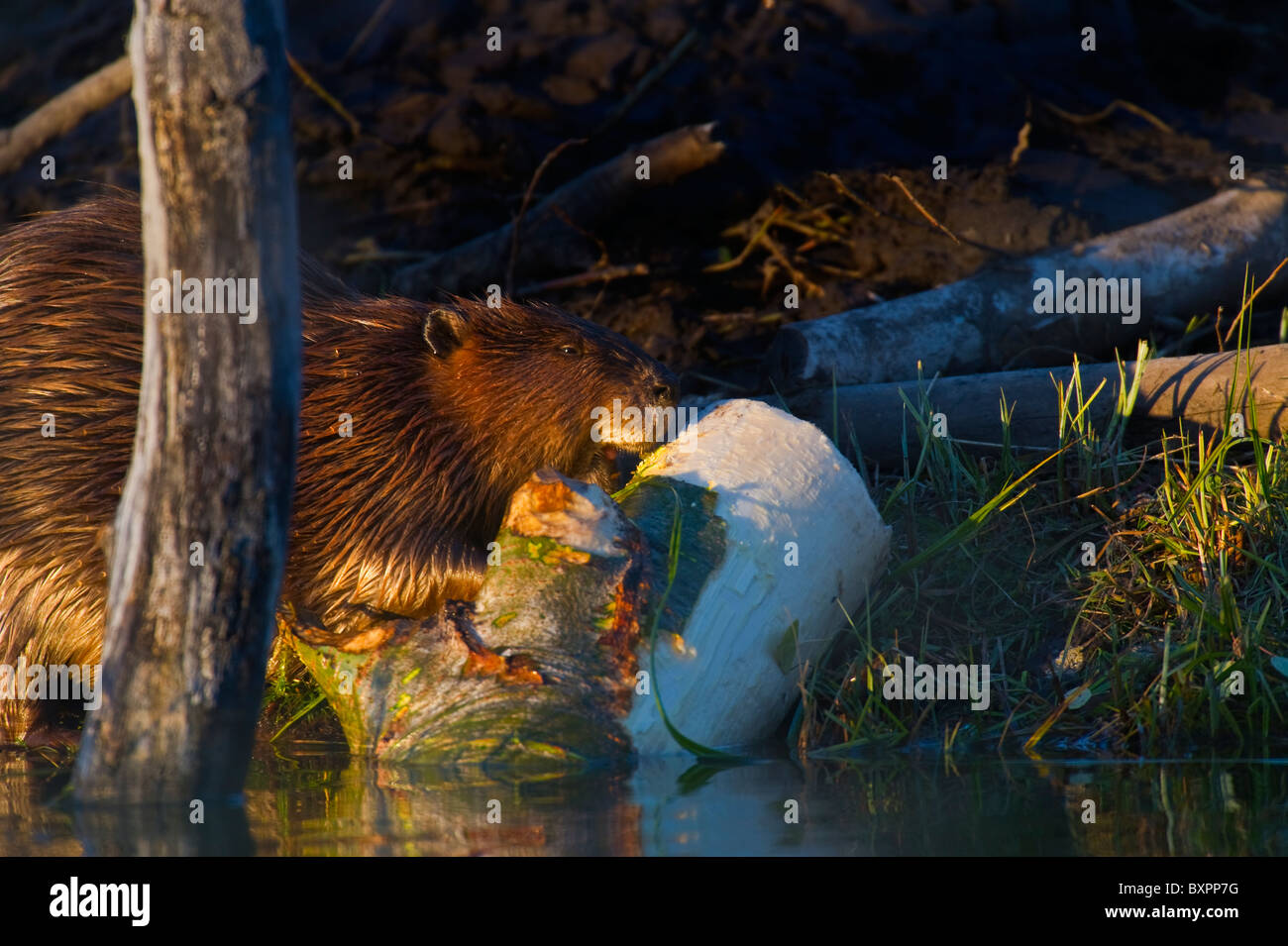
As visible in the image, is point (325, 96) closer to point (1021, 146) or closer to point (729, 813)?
point (1021, 146)

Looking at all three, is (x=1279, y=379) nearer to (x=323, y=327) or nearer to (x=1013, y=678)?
(x=1013, y=678)

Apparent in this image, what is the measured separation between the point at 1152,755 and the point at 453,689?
1.75 m

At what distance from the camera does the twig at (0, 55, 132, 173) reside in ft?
24.4

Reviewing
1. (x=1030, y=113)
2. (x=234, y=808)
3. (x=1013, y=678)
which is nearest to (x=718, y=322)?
(x=1030, y=113)

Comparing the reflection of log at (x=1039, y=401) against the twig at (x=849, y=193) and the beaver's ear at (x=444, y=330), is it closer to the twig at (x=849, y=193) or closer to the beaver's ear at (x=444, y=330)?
the beaver's ear at (x=444, y=330)

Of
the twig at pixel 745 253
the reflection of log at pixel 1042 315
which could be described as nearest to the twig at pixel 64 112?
the twig at pixel 745 253

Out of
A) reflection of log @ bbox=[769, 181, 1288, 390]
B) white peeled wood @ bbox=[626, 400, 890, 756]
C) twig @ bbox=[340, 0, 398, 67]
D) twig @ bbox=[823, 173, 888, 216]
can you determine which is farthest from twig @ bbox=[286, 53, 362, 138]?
white peeled wood @ bbox=[626, 400, 890, 756]

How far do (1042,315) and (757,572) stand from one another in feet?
8.48

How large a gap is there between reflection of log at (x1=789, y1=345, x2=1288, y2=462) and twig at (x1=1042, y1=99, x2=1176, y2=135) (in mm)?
3591

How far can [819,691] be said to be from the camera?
404 centimetres

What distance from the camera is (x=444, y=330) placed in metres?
4.27

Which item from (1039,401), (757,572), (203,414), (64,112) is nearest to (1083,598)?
(1039,401)

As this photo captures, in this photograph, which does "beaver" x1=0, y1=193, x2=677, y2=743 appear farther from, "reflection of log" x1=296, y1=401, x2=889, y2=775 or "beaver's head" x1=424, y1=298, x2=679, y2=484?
"reflection of log" x1=296, y1=401, x2=889, y2=775

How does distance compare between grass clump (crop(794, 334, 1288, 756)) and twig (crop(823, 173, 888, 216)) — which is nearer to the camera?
grass clump (crop(794, 334, 1288, 756))
